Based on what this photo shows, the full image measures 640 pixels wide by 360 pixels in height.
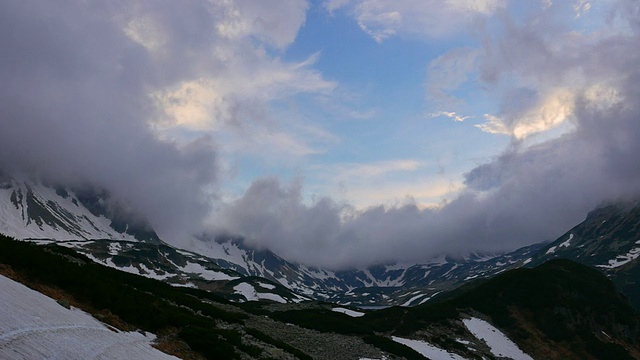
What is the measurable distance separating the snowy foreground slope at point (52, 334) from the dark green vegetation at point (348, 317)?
328cm

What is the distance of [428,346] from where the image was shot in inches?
2264

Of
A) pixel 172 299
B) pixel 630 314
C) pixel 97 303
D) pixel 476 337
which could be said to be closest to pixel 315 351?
pixel 172 299

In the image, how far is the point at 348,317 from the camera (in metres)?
70.3

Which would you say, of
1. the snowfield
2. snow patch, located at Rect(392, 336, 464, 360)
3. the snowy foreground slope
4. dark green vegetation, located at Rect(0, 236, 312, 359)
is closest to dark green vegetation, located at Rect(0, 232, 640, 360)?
dark green vegetation, located at Rect(0, 236, 312, 359)

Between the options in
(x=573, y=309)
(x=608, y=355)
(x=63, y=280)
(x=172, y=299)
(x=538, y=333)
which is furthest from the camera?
(x=573, y=309)

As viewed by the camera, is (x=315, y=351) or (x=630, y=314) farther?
(x=630, y=314)

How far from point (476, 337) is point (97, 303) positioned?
64.3 m

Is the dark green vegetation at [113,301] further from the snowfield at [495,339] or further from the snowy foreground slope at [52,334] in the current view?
the snowfield at [495,339]

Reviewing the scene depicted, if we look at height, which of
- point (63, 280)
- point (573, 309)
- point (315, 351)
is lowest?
point (315, 351)

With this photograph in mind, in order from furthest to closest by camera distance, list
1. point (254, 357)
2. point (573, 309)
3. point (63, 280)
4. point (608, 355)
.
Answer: point (573, 309) → point (608, 355) → point (254, 357) → point (63, 280)

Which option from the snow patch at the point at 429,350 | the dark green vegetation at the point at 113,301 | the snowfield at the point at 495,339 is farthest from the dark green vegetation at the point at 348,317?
the snow patch at the point at 429,350

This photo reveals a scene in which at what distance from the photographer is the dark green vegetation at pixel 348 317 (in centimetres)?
2058

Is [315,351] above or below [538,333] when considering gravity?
below

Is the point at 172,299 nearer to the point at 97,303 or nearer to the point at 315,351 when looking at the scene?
the point at 315,351
